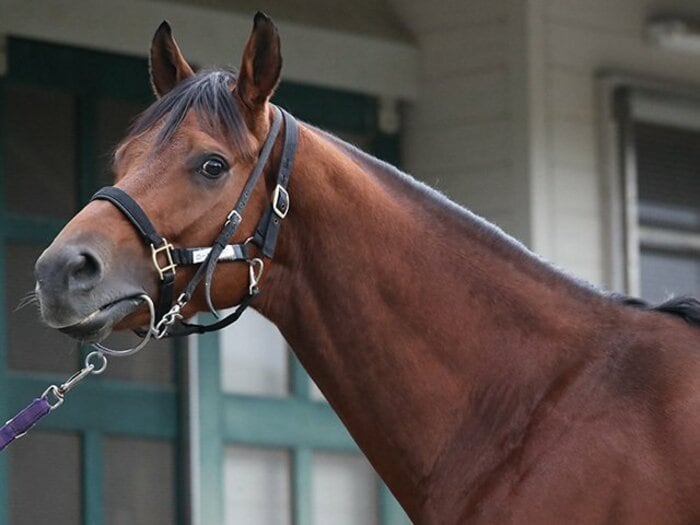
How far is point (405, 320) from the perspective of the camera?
4215 mm

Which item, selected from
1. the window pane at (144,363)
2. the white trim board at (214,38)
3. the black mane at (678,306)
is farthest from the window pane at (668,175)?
the black mane at (678,306)


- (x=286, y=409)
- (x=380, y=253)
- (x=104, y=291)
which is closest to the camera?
(x=104, y=291)

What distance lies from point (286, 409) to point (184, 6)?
1.53 meters

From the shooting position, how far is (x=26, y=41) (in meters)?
7.08

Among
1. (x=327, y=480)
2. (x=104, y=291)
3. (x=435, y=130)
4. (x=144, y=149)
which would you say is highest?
(x=435, y=130)

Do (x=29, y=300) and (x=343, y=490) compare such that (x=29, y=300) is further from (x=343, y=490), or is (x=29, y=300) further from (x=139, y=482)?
(x=343, y=490)

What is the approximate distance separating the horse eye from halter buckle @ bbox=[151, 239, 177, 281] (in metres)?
0.16

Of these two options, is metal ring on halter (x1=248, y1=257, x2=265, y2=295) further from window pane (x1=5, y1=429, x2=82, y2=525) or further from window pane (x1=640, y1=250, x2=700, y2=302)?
window pane (x1=640, y1=250, x2=700, y2=302)

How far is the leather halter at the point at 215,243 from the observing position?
4031 mm

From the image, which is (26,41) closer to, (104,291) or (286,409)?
(286,409)

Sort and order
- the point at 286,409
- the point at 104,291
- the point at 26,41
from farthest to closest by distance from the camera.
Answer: the point at 286,409 → the point at 26,41 → the point at 104,291

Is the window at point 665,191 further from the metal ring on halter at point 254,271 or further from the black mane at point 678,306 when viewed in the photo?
the metal ring on halter at point 254,271

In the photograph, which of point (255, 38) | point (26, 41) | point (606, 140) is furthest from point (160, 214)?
point (606, 140)

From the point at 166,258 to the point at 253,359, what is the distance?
12.0 ft
